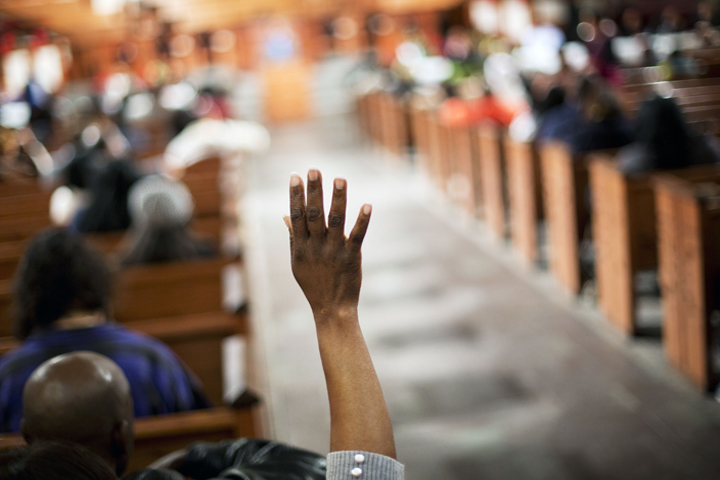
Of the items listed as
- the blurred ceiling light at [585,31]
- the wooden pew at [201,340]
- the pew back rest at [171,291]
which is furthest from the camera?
the blurred ceiling light at [585,31]

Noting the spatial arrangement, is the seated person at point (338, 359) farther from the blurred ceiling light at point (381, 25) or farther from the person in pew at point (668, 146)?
the blurred ceiling light at point (381, 25)

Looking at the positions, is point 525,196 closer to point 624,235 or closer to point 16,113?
point 624,235

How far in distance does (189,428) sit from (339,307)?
1.03 m

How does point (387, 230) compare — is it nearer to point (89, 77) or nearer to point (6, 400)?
point (6, 400)

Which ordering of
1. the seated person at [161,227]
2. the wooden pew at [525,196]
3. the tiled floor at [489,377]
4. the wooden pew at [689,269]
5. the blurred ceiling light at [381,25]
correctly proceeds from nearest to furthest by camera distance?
the tiled floor at [489,377]
the wooden pew at [689,269]
the seated person at [161,227]
the wooden pew at [525,196]
the blurred ceiling light at [381,25]

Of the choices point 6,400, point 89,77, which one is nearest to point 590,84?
point 6,400

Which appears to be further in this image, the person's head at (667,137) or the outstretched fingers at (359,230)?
the person's head at (667,137)

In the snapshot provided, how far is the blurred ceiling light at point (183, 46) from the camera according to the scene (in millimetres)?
21578

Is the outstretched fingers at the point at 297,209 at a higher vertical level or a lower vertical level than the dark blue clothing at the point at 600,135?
higher

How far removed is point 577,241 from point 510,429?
5.52ft

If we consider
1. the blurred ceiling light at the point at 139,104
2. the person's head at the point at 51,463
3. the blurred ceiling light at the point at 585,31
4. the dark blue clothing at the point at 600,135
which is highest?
the blurred ceiling light at the point at 585,31

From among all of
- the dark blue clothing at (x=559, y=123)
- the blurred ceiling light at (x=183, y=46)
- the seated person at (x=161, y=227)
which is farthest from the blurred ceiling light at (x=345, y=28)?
the seated person at (x=161, y=227)

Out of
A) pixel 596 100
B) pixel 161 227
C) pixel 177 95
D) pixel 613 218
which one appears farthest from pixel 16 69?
pixel 613 218

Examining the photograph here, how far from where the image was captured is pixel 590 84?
463 cm
